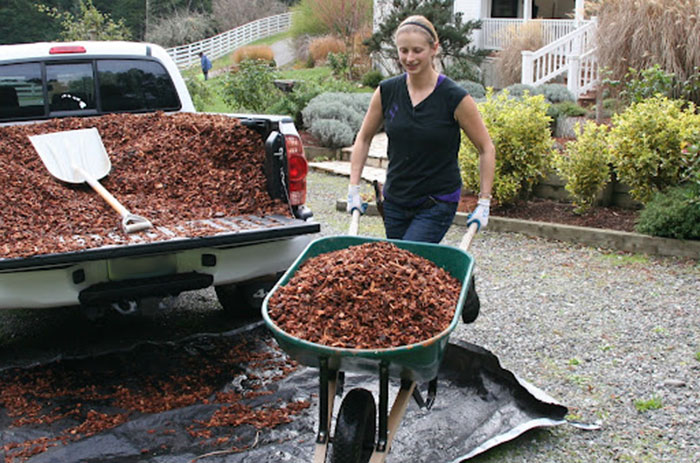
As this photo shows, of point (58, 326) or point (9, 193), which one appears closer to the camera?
point (9, 193)

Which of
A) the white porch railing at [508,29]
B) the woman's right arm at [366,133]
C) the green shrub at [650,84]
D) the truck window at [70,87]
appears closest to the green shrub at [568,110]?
the green shrub at [650,84]

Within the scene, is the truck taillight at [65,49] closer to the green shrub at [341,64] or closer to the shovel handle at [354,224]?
the shovel handle at [354,224]

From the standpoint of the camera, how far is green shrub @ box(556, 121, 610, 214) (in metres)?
7.22

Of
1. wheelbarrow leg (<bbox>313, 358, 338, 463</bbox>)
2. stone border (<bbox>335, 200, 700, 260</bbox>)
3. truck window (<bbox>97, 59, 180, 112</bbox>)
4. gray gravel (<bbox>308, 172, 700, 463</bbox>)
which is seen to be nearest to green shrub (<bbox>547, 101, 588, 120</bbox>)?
stone border (<bbox>335, 200, 700, 260</bbox>)

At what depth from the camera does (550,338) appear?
478 centimetres

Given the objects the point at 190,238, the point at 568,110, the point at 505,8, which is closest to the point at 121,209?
the point at 190,238

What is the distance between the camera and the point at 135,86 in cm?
561

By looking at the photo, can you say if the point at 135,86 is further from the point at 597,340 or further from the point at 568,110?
the point at 568,110

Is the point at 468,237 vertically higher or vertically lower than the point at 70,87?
lower

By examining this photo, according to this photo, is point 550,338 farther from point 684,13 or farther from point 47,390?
point 684,13

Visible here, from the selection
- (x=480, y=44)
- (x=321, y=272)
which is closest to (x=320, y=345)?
(x=321, y=272)

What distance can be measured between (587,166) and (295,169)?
12.8 ft

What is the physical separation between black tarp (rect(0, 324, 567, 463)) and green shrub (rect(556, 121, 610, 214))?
12.6ft

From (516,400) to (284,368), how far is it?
138 cm
